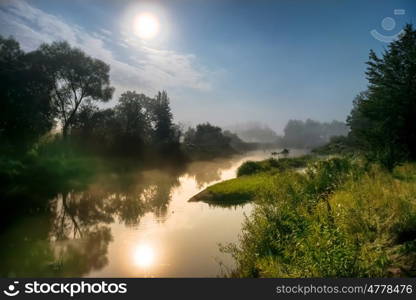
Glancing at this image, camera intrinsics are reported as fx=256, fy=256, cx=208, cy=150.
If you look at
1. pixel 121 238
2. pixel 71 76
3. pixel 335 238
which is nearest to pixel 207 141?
pixel 71 76

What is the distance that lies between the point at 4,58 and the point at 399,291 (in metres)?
43.3

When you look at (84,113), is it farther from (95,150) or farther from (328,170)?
(328,170)

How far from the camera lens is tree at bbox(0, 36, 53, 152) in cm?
3017

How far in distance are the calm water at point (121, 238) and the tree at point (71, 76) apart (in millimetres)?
26962

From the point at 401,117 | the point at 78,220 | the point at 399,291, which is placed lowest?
the point at 78,220

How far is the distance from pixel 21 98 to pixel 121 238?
101ft

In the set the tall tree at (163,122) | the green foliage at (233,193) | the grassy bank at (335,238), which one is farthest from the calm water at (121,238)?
the tall tree at (163,122)

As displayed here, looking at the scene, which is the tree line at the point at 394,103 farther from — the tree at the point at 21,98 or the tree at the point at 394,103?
the tree at the point at 21,98

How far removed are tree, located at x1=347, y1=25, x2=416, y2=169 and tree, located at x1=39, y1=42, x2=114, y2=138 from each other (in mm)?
38885

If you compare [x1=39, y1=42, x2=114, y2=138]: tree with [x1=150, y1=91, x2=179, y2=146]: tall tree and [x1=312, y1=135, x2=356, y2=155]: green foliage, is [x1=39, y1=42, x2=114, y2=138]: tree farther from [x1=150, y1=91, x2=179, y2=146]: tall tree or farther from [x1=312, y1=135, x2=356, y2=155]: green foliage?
[x1=312, y1=135, x2=356, y2=155]: green foliage

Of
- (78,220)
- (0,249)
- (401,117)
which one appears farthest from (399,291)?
(401,117)

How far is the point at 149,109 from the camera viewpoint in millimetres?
58812

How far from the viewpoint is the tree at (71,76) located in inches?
1517

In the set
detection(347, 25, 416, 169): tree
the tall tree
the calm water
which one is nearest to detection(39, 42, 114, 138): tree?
the tall tree
